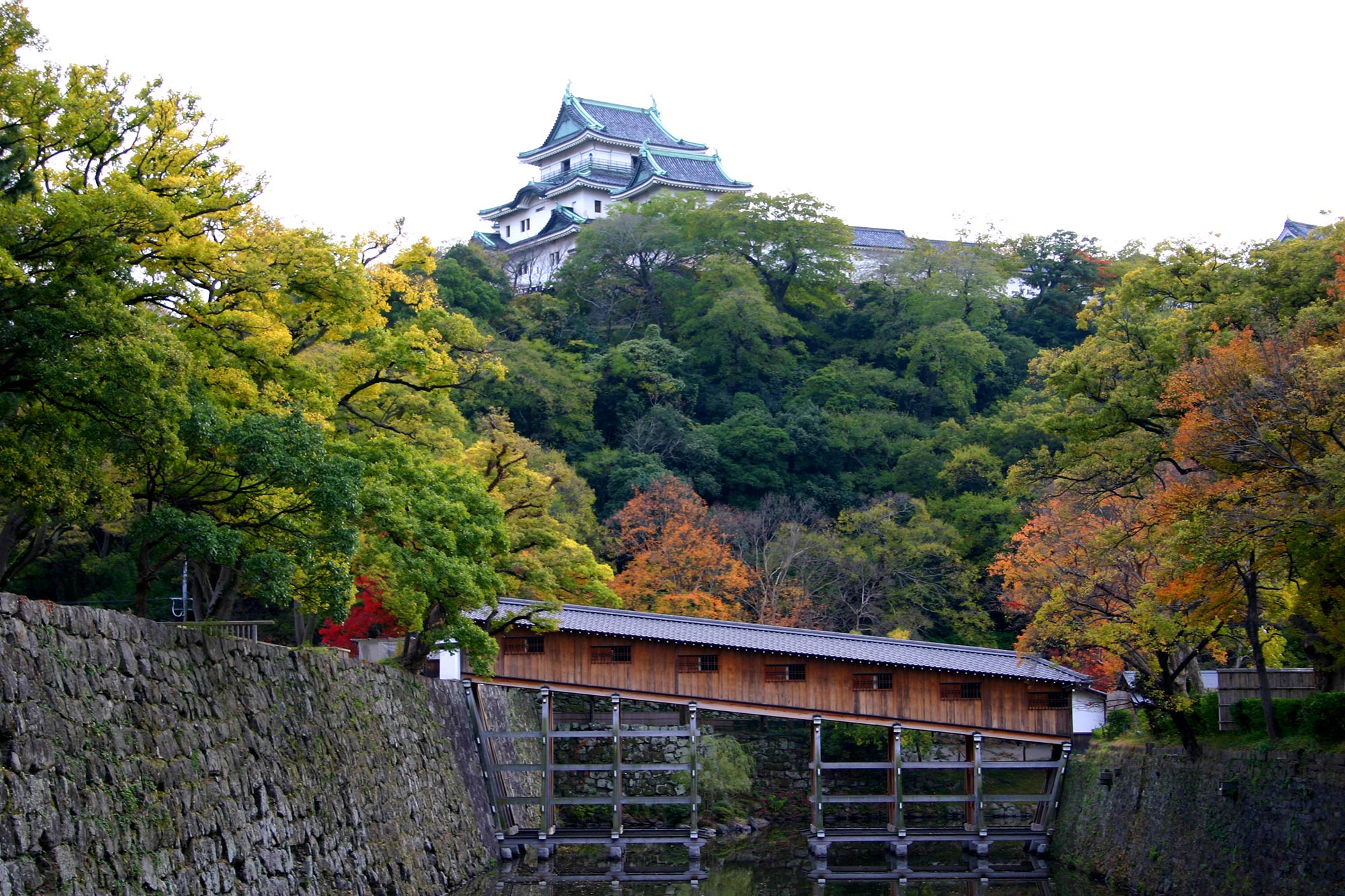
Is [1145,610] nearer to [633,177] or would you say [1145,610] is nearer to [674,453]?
[674,453]

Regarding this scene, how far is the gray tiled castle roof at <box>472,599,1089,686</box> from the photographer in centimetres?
2662

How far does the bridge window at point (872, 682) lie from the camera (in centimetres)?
2720

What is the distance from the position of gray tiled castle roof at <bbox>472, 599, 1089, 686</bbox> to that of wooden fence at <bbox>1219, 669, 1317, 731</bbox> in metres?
6.59

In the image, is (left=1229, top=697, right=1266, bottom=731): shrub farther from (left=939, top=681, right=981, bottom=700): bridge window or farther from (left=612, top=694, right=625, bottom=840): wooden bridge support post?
(left=612, top=694, right=625, bottom=840): wooden bridge support post

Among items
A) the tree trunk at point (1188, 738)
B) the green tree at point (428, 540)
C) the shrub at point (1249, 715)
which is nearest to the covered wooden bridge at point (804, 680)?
the green tree at point (428, 540)

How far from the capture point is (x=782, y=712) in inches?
1075

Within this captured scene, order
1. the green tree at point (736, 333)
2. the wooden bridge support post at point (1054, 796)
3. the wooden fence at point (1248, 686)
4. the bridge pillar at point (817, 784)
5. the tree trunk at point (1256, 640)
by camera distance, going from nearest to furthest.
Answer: the tree trunk at point (1256, 640) < the wooden fence at point (1248, 686) < the bridge pillar at point (817, 784) < the wooden bridge support post at point (1054, 796) < the green tree at point (736, 333)

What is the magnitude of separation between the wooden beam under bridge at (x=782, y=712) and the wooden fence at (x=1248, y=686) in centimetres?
729

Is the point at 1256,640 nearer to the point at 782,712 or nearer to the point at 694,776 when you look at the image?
the point at 782,712

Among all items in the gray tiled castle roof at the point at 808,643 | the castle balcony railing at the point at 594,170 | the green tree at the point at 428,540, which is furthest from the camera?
the castle balcony railing at the point at 594,170

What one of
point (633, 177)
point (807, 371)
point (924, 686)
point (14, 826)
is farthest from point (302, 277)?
point (633, 177)

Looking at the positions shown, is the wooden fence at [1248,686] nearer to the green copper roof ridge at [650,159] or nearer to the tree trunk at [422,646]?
the tree trunk at [422,646]

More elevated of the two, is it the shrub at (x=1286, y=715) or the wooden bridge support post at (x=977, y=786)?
the shrub at (x=1286, y=715)

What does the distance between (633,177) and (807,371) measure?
1664cm
